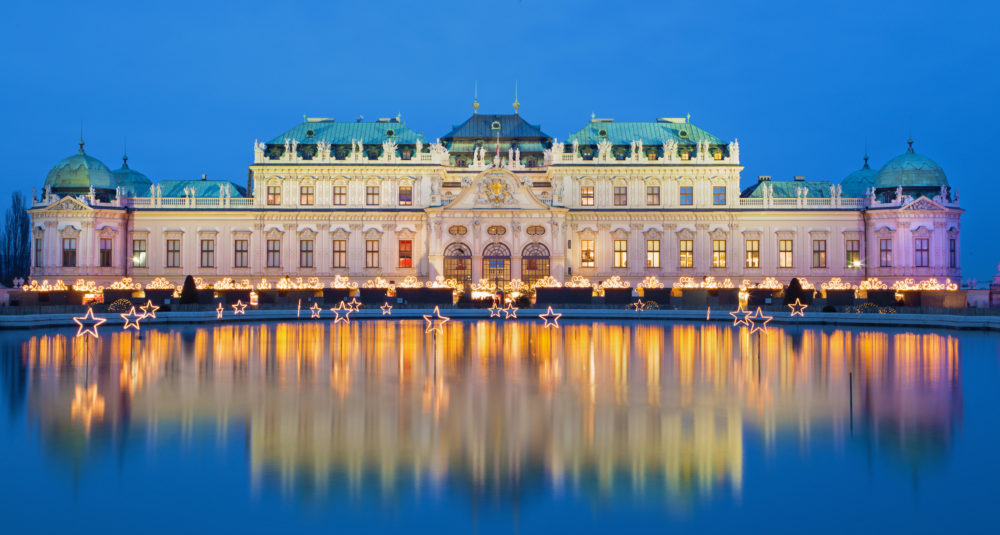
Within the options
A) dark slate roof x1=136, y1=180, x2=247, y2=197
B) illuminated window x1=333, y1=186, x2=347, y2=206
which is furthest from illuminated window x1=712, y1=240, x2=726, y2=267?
dark slate roof x1=136, y1=180, x2=247, y2=197

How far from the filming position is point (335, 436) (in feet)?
46.3

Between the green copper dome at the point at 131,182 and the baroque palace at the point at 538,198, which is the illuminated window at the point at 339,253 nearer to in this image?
the baroque palace at the point at 538,198

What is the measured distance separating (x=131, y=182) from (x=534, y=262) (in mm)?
36899

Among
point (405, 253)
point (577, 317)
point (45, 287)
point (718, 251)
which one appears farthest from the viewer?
point (718, 251)

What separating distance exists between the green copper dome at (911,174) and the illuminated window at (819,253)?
6629mm

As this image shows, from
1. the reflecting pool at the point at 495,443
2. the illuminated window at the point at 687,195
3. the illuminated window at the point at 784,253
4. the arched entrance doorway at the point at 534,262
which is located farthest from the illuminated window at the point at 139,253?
the illuminated window at the point at 784,253

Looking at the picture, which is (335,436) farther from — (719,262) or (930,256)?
(930,256)

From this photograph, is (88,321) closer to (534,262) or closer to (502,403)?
(502,403)

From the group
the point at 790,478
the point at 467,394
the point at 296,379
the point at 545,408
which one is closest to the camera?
the point at 790,478

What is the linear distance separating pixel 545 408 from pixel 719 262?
2064 inches

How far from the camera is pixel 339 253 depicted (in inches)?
2603

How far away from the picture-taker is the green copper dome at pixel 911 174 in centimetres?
6494

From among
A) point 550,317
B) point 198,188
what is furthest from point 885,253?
point 198,188

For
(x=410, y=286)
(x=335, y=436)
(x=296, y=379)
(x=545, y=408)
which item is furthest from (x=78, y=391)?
(x=410, y=286)
